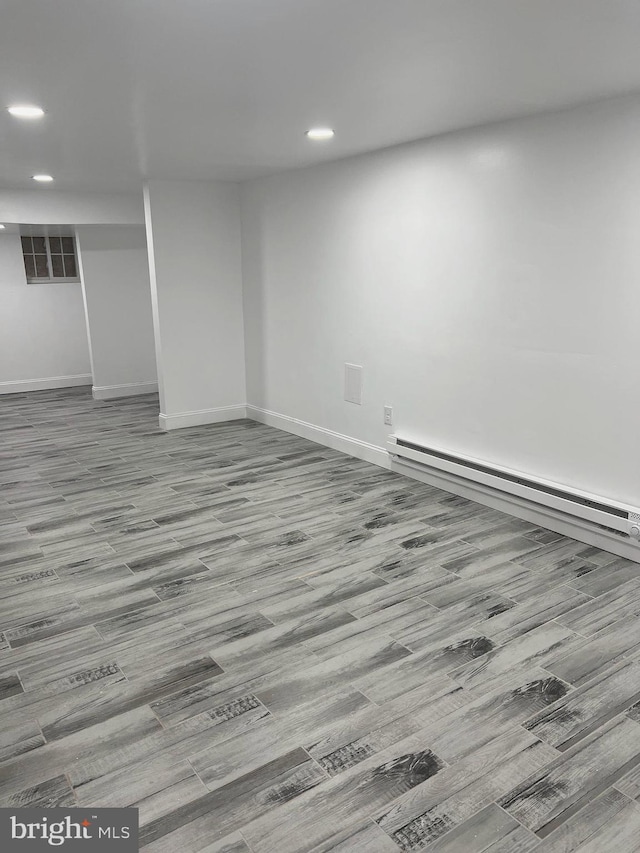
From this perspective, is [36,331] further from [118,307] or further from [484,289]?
[484,289]

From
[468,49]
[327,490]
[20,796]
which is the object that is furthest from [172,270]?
[20,796]

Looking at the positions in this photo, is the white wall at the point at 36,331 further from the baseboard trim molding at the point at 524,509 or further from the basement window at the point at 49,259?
the baseboard trim molding at the point at 524,509

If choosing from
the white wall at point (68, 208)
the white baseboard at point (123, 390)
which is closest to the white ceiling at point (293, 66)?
the white wall at point (68, 208)

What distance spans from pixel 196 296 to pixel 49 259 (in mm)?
3184

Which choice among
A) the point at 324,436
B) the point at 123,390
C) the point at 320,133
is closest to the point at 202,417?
the point at 324,436

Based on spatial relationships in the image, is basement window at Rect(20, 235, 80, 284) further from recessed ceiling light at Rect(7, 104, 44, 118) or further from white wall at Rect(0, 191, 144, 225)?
recessed ceiling light at Rect(7, 104, 44, 118)

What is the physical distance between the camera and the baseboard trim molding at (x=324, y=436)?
4965 millimetres

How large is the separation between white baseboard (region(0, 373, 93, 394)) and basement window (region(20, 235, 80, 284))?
1.24 metres

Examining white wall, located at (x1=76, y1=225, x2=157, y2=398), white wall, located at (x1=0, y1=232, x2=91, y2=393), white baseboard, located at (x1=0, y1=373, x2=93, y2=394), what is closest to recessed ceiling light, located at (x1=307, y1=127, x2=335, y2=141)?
white wall, located at (x1=76, y1=225, x2=157, y2=398)

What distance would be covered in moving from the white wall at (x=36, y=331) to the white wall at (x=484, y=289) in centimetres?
384

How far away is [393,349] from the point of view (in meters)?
4.65

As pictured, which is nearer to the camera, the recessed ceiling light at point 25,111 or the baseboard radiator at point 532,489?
the recessed ceiling light at point 25,111

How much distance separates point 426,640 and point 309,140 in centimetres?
305

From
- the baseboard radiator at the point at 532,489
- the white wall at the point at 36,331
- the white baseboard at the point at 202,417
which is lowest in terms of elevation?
the white baseboard at the point at 202,417
